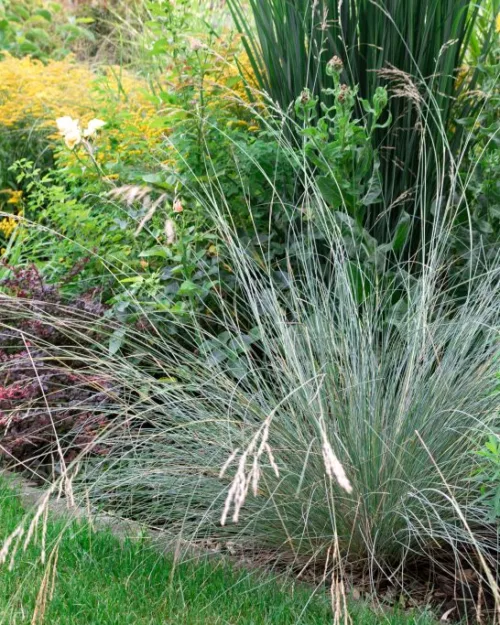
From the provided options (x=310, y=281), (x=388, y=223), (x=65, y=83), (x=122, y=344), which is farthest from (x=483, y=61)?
(x=65, y=83)

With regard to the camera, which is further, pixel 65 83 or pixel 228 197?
pixel 65 83

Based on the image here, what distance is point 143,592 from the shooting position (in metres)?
2.87

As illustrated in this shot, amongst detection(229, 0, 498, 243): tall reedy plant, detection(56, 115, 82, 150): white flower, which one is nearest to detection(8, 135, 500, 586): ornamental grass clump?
detection(229, 0, 498, 243): tall reedy plant

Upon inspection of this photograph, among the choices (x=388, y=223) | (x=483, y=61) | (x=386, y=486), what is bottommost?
(x=386, y=486)

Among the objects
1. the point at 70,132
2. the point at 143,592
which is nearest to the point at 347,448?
the point at 143,592

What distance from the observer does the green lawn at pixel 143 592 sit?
2730mm

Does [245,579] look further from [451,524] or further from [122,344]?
[122,344]

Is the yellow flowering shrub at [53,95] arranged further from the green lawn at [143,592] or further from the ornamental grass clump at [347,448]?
the green lawn at [143,592]

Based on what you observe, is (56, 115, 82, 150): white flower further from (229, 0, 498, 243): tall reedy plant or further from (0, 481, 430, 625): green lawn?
(0, 481, 430, 625): green lawn

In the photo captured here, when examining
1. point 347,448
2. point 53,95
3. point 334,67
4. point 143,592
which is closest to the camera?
point 143,592

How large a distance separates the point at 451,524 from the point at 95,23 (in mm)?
10159

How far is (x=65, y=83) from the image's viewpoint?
7250 millimetres

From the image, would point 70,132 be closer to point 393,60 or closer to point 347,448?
point 393,60

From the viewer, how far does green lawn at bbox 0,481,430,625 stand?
273cm
